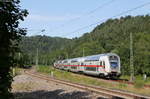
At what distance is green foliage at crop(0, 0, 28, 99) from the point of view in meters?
10.9

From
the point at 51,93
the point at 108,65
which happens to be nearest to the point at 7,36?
the point at 51,93

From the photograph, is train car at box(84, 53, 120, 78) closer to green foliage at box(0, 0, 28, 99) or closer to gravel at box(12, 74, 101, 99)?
gravel at box(12, 74, 101, 99)

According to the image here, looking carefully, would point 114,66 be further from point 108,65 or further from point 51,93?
point 51,93

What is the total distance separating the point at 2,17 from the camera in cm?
1078

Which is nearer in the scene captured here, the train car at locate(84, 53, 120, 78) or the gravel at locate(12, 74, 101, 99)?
the gravel at locate(12, 74, 101, 99)

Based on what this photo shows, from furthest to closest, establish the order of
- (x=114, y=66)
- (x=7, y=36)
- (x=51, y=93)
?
(x=114, y=66) < (x=51, y=93) < (x=7, y=36)

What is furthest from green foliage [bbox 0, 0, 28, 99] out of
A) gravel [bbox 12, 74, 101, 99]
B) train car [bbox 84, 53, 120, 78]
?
train car [bbox 84, 53, 120, 78]

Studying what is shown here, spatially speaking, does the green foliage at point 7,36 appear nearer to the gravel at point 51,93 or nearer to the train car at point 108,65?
the gravel at point 51,93

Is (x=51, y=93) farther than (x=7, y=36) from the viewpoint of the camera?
Yes

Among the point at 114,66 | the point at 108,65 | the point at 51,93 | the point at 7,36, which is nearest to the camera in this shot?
the point at 7,36

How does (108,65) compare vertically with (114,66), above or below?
above

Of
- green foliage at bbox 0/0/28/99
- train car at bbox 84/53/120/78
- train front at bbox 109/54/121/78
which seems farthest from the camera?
train front at bbox 109/54/121/78

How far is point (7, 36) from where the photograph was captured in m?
11.2

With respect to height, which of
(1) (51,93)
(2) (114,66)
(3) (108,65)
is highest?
(3) (108,65)
